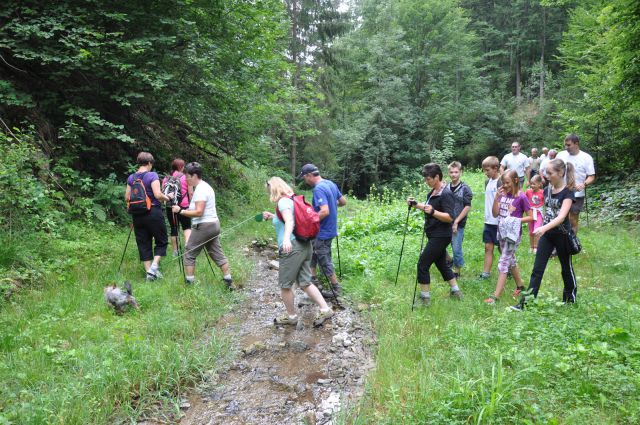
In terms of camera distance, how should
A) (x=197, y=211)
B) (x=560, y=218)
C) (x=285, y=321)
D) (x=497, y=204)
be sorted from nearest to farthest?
1. (x=560, y=218)
2. (x=285, y=321)
3. (x=497, y=204)
4. (x=197, y=211)

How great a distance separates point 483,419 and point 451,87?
33079 millimetres

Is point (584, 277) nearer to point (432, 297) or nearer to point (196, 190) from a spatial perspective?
point (432, 297)

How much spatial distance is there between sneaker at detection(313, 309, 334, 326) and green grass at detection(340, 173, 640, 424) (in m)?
0.65

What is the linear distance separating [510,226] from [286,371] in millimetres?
3672

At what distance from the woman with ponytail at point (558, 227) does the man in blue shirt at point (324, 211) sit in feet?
9.39

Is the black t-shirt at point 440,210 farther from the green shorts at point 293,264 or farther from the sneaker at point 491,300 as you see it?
the green shorts at point 293,264

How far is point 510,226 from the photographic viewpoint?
546cm

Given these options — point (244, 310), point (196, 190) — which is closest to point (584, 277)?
point (244, 310)

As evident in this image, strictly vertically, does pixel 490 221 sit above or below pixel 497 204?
below

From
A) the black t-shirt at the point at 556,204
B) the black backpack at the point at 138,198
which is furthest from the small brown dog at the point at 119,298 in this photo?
the black t-shirt at the point at 556,204

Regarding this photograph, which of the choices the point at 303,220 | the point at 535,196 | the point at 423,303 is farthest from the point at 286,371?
the point at 535,196

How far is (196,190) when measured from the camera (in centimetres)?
629

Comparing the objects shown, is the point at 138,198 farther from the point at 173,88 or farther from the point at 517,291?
the point at 517,291

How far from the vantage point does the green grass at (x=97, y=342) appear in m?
3.47
